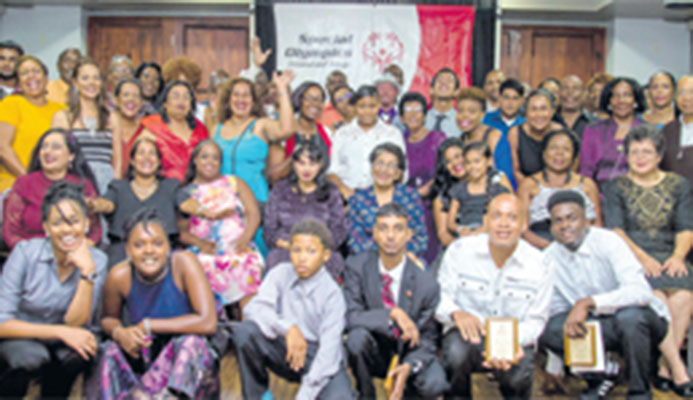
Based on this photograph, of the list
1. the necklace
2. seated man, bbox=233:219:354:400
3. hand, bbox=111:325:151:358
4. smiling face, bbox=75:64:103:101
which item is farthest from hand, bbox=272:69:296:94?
hand, bbox=111:325:151:358

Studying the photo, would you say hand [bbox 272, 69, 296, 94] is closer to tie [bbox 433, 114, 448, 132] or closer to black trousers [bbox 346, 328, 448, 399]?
tie [bbox 433, 114, 448, 132]

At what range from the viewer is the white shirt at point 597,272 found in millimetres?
3275

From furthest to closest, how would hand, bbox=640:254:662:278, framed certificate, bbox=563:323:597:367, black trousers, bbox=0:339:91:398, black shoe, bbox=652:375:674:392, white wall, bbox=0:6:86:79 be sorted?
1. white wall, bbox=0:6:86:79
2. hand, bbox=640:254:662:278
3. black shoe, bbox=652:375:674:392
4. framed certificate, bbox=563:323:597:367
5. black trousers, bbox=0:339:91:398

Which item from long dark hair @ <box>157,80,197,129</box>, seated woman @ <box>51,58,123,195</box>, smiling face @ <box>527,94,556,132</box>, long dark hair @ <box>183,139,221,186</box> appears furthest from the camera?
smiling face @ <box>527,94,556,132</box>

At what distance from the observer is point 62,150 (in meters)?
3.51

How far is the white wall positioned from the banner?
2678 millimetres

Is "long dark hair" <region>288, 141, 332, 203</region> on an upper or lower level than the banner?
lower

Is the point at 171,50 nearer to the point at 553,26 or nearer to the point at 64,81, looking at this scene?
the point at 64,81

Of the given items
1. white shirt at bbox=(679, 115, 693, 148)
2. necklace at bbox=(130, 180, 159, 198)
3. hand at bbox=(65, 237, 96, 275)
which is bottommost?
hand at bbox=(65, 237, 96, 275)

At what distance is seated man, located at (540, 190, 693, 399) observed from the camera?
3.15 m

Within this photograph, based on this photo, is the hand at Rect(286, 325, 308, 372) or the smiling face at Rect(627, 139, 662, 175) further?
the smiling face at Rect(627, 139, 662, 175)

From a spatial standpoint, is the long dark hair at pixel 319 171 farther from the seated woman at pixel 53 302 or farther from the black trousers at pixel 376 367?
the seated woman at pixel 53 302

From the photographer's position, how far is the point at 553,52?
8.67 m

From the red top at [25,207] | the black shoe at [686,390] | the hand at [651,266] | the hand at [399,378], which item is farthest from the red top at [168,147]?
the black shoe at [686,390]
